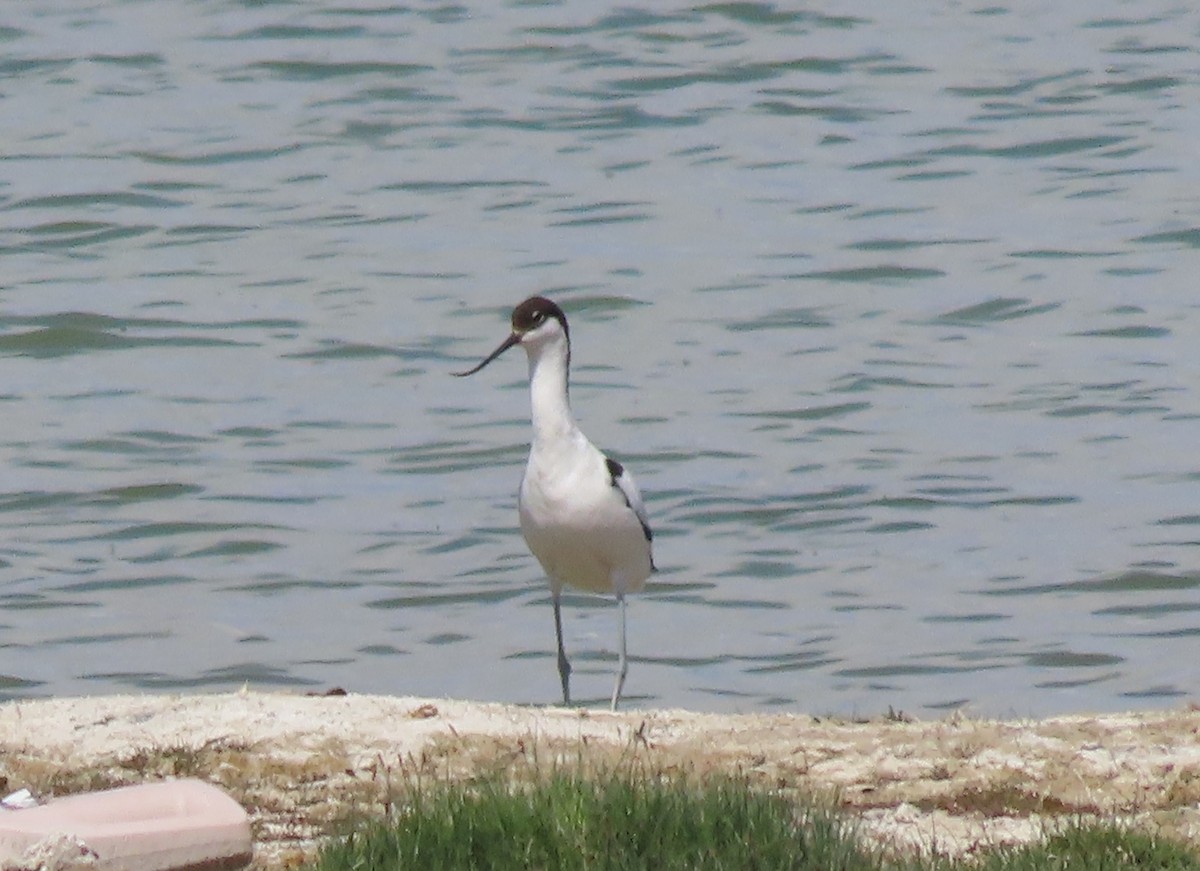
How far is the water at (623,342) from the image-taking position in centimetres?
1265

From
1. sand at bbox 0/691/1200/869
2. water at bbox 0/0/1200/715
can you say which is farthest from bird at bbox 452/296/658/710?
sand at bbox 0/691/1200/869

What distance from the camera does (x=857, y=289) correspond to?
1920cm

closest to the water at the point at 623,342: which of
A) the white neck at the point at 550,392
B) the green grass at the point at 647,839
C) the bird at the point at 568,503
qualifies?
the bird at the point at 568,503

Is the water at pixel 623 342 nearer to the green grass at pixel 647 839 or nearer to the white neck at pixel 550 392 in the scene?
the white neck at pixel 550 392

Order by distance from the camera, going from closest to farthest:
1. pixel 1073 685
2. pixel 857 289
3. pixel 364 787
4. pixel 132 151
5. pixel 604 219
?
pixel 364 787, pixel 1073 685, pixel 857 289, pixel 604 219, pixel 132 151

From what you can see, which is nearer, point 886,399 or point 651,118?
point 886,399

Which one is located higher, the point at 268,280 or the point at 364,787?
the point at 364,787

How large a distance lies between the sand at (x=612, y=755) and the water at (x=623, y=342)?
129 inches

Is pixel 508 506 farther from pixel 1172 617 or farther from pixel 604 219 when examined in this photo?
pixel 604 219

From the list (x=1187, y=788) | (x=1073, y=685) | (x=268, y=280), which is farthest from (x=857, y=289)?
(x=1187, y=788)

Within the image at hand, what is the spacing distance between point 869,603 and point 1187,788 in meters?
5.77

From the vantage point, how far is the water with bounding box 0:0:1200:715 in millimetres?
12648

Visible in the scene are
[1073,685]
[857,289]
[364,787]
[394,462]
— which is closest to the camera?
[364,787]

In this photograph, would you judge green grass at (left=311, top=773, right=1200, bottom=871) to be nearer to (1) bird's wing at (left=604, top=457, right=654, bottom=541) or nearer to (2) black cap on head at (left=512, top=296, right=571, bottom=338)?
(1) bird's wing at (left=604, top=457, right=654, bottom=541)
